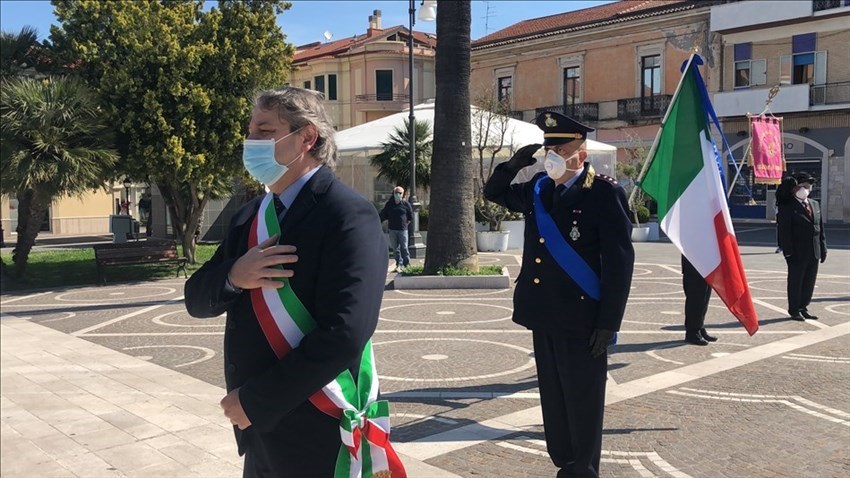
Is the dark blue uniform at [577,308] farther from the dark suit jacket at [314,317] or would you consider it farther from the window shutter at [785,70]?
the window shutter at [785,70]

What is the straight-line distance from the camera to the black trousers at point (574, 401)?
408 centimetres

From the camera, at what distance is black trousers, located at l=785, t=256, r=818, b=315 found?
9.84 meters

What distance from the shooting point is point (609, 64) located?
38.8m

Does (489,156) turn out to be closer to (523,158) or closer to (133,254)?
(133,254)

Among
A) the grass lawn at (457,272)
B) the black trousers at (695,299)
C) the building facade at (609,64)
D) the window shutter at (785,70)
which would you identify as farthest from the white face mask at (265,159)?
the window shutter at (785,70)

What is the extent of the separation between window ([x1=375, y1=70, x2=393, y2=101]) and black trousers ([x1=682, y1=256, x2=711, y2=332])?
140ft

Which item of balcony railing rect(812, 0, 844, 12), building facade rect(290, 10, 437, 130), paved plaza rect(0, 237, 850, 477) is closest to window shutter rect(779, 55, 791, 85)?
balcony railing rect(812, 0, 844, 12)

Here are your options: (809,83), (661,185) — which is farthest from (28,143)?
(809,83)

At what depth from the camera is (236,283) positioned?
2334 millimetres

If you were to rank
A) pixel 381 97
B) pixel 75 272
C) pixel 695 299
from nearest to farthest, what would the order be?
pixel 695 299
pixel 75 272
pixel 381 97

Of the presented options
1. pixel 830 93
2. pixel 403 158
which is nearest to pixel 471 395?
pixel 403 158

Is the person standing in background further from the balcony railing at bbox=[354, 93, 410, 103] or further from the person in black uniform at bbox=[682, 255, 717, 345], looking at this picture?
the balcony railing at bbox=[354, 93, 410, 103]

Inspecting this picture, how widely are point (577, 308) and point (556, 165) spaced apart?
83cm

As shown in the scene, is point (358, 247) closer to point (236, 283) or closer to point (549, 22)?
point (236, 283)
